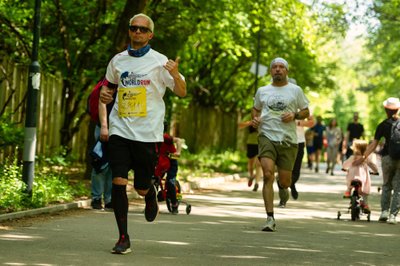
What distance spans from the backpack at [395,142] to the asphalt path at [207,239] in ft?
3.36

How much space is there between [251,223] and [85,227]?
101 inches

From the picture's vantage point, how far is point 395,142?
46.2 ft

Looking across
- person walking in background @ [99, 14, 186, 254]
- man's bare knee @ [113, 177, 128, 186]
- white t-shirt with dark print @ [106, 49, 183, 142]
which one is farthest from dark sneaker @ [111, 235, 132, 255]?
white t-shirt with dark print @ [106, 49, 183, 142]

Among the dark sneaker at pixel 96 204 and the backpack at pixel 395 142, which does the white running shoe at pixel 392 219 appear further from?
the dark sneaker at pixel 96 204

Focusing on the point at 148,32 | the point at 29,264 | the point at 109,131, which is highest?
the point at 148,32

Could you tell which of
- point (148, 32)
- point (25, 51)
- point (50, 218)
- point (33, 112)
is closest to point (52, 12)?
point (25, 51)

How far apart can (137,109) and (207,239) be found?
86.8 inches

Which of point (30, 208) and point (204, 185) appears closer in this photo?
point (30, 208)

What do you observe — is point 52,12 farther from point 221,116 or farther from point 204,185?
point 221,116

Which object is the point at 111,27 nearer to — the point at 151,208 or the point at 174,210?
the point at 174,210

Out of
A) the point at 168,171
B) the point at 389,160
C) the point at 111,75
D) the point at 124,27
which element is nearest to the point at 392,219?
the point at 389,160

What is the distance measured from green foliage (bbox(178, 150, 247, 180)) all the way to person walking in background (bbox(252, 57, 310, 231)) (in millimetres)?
10943

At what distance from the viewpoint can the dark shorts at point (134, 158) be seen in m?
8.73

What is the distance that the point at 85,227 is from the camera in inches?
440
